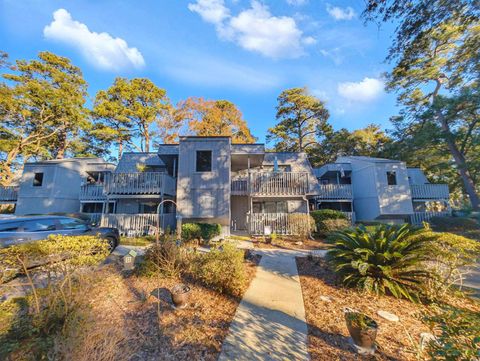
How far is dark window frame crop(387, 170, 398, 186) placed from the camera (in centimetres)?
1535

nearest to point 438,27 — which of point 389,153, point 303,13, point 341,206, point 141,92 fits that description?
point 303,13

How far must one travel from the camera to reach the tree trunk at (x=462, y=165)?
16516mm

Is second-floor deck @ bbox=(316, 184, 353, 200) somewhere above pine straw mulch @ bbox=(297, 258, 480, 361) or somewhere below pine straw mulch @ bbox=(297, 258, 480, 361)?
above

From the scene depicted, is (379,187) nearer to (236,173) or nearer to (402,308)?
(236,173)

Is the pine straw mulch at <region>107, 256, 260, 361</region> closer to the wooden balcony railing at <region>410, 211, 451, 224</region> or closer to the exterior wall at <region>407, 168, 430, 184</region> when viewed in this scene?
the wooden balcony railing at <region>410, 211, 451, 224</region>

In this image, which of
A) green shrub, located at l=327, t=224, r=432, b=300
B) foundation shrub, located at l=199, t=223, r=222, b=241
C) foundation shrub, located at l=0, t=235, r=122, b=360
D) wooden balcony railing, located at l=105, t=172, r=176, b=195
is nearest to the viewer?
foundation shrub, located at l=0, t=235, r=122, b=360

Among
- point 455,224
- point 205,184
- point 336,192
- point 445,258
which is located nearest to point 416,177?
point 455,224

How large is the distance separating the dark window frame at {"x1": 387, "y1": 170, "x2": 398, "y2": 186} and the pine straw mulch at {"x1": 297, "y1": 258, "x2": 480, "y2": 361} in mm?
13399

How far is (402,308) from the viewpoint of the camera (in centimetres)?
405

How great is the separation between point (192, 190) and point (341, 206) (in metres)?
13.6

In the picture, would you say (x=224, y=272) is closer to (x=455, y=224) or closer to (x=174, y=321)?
(x=174, y=321)

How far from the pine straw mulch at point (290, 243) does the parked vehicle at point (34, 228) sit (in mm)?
7446

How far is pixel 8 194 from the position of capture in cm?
1830

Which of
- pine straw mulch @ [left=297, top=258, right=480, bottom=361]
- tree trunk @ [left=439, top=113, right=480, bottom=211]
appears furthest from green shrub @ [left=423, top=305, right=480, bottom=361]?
tree trunk @ [left=439, top=113, right=480, bottom=211]
